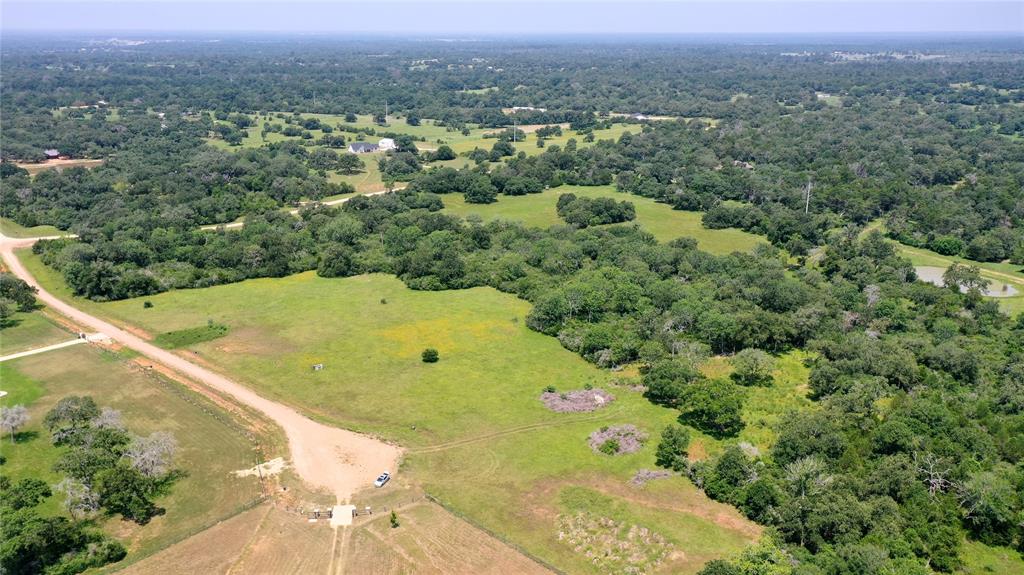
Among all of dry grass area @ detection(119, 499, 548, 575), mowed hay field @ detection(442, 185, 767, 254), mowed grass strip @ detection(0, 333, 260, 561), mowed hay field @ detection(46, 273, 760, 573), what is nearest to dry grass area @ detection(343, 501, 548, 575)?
dry grass area @ detection(119, 499, 548, 575)

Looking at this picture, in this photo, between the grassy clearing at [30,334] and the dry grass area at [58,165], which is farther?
the dry grass area at [58,165]

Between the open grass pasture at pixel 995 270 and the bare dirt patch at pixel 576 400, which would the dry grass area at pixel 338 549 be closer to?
the bare dirt patch at pixel 576 400

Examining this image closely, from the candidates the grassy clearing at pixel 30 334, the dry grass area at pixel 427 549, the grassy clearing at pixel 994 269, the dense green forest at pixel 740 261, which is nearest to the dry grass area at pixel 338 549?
the dry grass area at pixel 427 549

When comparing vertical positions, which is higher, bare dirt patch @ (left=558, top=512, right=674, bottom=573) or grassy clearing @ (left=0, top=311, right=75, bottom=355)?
grassy clearing @ (left=0, top=311, right=75, bottom=355)

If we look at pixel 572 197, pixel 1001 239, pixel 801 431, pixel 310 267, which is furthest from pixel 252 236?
pixel 1001 239

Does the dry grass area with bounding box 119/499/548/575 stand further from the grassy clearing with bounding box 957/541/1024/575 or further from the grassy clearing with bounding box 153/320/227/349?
the grassy clearing with bounding box 153/320/227/349

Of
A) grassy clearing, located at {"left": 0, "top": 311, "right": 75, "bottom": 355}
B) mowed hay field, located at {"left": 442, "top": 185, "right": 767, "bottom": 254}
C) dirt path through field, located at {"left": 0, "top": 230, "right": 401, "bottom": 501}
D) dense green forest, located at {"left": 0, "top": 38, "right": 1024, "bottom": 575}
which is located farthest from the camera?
mowed hay field, located at {"left": 442, "top": 185, "right": 767, "bottom": 254}
